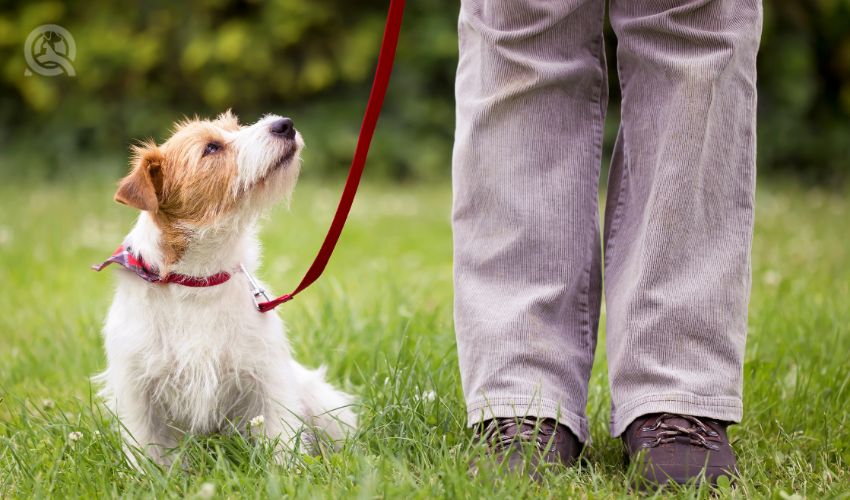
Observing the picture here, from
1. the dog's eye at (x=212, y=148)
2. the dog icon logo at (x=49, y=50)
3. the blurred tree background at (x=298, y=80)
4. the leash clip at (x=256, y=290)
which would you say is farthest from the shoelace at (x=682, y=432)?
the blurred tree background at (x=298, y=80)

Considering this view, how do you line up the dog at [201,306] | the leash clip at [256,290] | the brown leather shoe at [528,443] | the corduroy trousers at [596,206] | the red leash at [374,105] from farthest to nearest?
the leash clip at [256,290], the dog at [201,306], the red leash at [374,105], the corduroy trousers at [596,206], the brown leather shoe at [528,443]

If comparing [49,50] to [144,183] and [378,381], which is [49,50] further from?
[378,381]

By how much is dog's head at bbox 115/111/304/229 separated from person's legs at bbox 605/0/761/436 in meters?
0.99

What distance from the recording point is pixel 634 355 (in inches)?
80.0

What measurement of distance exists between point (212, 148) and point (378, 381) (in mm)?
854

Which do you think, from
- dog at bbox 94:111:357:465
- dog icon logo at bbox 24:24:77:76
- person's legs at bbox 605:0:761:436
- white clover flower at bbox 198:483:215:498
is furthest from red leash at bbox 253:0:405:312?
dog icon logo at bbox 24:24:77:76

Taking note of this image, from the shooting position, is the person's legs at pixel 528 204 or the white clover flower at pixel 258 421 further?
the white clover flower at pixel 258 421

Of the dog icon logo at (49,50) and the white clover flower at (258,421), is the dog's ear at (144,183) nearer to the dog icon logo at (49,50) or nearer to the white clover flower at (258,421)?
the white clover flower at (258,421)

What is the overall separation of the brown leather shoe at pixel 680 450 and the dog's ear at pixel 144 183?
4.47 feet

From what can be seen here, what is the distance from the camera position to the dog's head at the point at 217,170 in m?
2.34

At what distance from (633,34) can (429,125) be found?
23.1ft

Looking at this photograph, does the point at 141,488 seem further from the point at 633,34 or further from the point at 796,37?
the point at 796,37

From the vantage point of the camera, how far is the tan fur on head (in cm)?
231

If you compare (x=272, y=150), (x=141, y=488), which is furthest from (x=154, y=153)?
(x=141, y=488)
